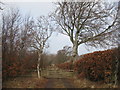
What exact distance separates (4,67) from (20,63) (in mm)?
1494

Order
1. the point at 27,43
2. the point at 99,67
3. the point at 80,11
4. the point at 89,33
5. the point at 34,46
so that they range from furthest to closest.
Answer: the point at 89,33, the point at 80,11, the point at 34,46, the point at 27,43, the point at 99,67

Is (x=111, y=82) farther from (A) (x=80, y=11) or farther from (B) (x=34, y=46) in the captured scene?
(A) (x=80, y=11)

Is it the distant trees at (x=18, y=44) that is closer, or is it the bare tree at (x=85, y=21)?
the distant trees at (x=18, y=44)

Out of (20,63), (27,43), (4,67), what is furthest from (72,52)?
(4,67)

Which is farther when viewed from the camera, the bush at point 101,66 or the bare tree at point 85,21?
the bare tree at point 85,21

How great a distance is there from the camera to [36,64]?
1032 centimetres

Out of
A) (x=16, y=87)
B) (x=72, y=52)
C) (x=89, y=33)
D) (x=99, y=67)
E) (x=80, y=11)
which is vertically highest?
(x=80, y=11)

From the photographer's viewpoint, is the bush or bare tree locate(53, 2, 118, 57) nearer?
the bush

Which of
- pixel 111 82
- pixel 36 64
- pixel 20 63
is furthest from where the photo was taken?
pixel 36 64

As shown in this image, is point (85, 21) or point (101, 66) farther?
point (85, 21)

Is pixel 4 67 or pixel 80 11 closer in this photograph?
pixel 4 67

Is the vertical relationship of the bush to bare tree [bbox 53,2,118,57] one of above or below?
below

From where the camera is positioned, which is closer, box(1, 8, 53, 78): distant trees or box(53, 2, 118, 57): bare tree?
box(1, 8, 53, 78): distant trees

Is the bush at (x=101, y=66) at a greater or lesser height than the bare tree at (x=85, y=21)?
lesser
